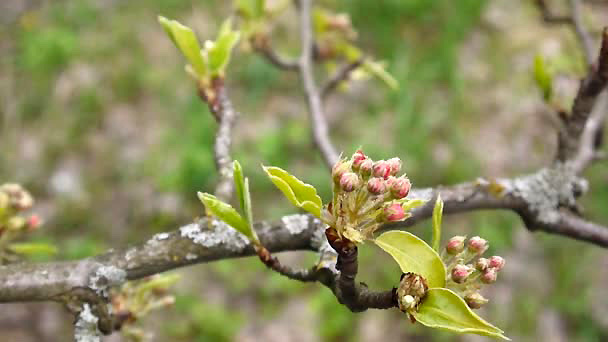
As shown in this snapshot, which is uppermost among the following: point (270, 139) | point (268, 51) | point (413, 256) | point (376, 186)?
point (268, 51)

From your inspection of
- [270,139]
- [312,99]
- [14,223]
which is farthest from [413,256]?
[270,139]

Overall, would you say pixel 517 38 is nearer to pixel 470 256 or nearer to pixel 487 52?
pixel 487 52

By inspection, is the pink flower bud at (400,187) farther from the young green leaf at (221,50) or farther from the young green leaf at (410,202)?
the young green leaf at (221,50)

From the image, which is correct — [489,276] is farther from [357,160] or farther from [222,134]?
[222,134]

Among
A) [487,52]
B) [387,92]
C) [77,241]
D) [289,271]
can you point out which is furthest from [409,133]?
[289,271]

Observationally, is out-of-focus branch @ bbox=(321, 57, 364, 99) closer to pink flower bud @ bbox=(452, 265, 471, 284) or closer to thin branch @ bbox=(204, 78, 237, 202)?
thin branch @ bbox=(204, 78, 237, 202)
